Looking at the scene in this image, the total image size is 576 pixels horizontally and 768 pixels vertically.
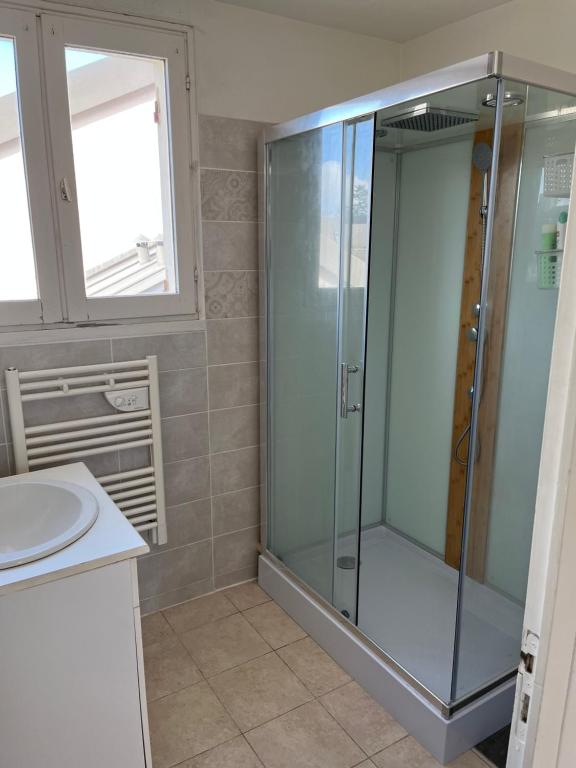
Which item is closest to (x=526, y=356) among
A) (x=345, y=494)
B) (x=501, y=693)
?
(x=345, y=494)

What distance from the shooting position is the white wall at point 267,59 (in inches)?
84.4

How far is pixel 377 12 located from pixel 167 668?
265 centimetres

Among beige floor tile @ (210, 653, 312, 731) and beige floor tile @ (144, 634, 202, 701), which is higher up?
beige floor tile @ (144, 634, 202, 701)

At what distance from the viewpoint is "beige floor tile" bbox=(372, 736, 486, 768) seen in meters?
1.78

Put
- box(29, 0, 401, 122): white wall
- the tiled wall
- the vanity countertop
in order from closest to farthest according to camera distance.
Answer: the vanity countertop → box(29, 0, 401, 122): white wall → the tiled wall

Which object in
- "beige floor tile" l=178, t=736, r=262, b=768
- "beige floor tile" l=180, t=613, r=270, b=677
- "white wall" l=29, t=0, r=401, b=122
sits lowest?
"beige floor tile" l=178, t=736, r=262, b=768

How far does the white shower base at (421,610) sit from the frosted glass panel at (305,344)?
0.09 metres

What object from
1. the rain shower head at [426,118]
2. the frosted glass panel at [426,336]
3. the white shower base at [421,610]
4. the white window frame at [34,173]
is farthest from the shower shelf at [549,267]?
the white window frame at [34,173]

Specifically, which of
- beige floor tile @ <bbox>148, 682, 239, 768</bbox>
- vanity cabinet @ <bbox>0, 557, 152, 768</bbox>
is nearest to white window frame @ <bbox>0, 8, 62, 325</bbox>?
vanity cabinet @ <bbox>0, 557, 152, 768</bbox>

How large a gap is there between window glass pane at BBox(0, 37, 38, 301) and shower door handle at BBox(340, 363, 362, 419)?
1122mm

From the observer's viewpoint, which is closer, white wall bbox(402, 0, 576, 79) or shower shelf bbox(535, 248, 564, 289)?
shower shelf bbox(535, 248, 564, 289)

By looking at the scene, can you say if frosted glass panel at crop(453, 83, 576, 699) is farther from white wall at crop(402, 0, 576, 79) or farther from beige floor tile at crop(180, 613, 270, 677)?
A: beige floor tile at crop(180, 613, 270, 677)

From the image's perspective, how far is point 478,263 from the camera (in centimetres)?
232

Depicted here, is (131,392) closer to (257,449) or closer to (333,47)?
(257,449)
